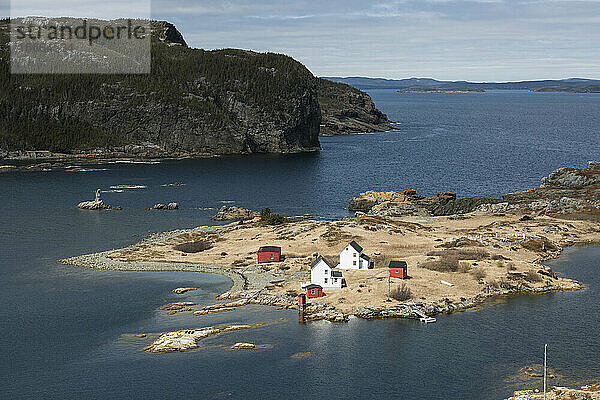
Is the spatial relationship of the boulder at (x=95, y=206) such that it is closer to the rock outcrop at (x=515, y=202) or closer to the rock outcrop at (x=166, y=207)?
the rock outcrop at (x=166, y=207)

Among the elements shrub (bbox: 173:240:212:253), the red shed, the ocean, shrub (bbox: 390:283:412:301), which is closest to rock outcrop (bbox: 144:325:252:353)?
the ocean

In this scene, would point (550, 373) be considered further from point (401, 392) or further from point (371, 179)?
point (371, 179)

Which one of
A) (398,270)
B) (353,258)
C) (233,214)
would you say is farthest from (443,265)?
(233,214)

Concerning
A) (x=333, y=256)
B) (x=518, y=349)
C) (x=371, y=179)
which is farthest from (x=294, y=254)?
(x=371, y=179)

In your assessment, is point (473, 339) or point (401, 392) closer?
point (401, 392)

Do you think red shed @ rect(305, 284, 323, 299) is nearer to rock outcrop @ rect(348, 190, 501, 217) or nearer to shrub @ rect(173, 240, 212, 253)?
shrub @ rect(173, 240, 212, 253)

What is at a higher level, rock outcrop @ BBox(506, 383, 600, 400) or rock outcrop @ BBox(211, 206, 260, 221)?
rock outcrop @ BBox(211, 206, 260, 221)
